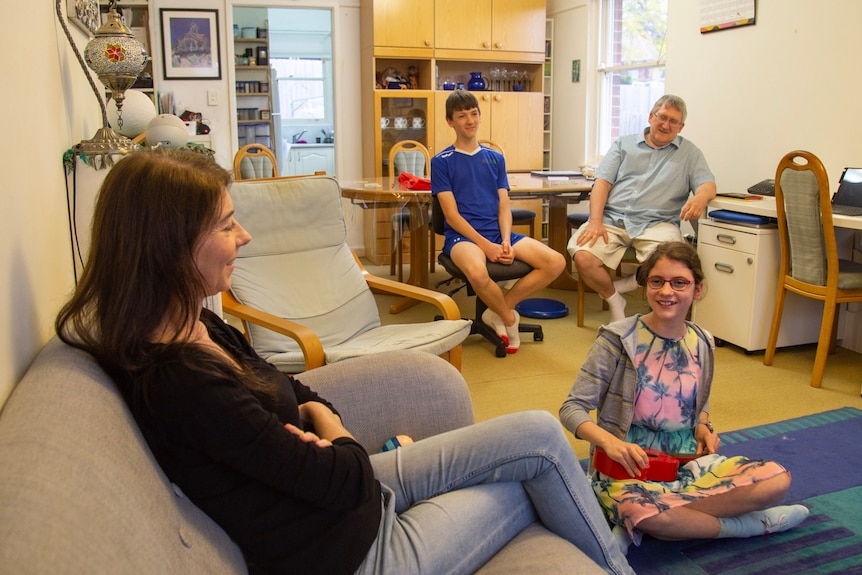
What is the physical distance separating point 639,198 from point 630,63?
7.30 ft

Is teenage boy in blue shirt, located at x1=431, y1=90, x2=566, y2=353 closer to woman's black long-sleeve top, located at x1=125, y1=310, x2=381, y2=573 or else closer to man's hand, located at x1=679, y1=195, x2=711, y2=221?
man's hand, located at x1=679, y1=195, x2=711, y2=221

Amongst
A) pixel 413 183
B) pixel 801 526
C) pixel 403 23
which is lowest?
pixel 801 526

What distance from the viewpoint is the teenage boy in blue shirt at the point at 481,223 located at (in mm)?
3600

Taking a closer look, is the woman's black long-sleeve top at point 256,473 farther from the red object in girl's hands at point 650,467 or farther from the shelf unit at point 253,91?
the shelf unit at point 253,91

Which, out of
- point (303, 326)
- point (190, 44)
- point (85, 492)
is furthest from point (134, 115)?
point (190, 44)

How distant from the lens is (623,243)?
13.0 feet

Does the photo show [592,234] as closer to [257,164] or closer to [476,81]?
[257,164]

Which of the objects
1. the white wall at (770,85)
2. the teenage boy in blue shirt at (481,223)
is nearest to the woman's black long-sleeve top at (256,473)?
the teenage boy in blue shirt at (481,223)

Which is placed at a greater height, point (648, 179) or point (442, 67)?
point (442, 67)

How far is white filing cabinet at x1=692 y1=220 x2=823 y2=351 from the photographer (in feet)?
11.4

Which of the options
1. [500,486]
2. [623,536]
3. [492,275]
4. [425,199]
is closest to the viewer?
[500,486]

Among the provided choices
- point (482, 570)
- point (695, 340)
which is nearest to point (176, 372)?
point (482, 570)

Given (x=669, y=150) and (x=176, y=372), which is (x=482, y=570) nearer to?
(x=176, y=372)

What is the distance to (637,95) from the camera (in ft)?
18.9
